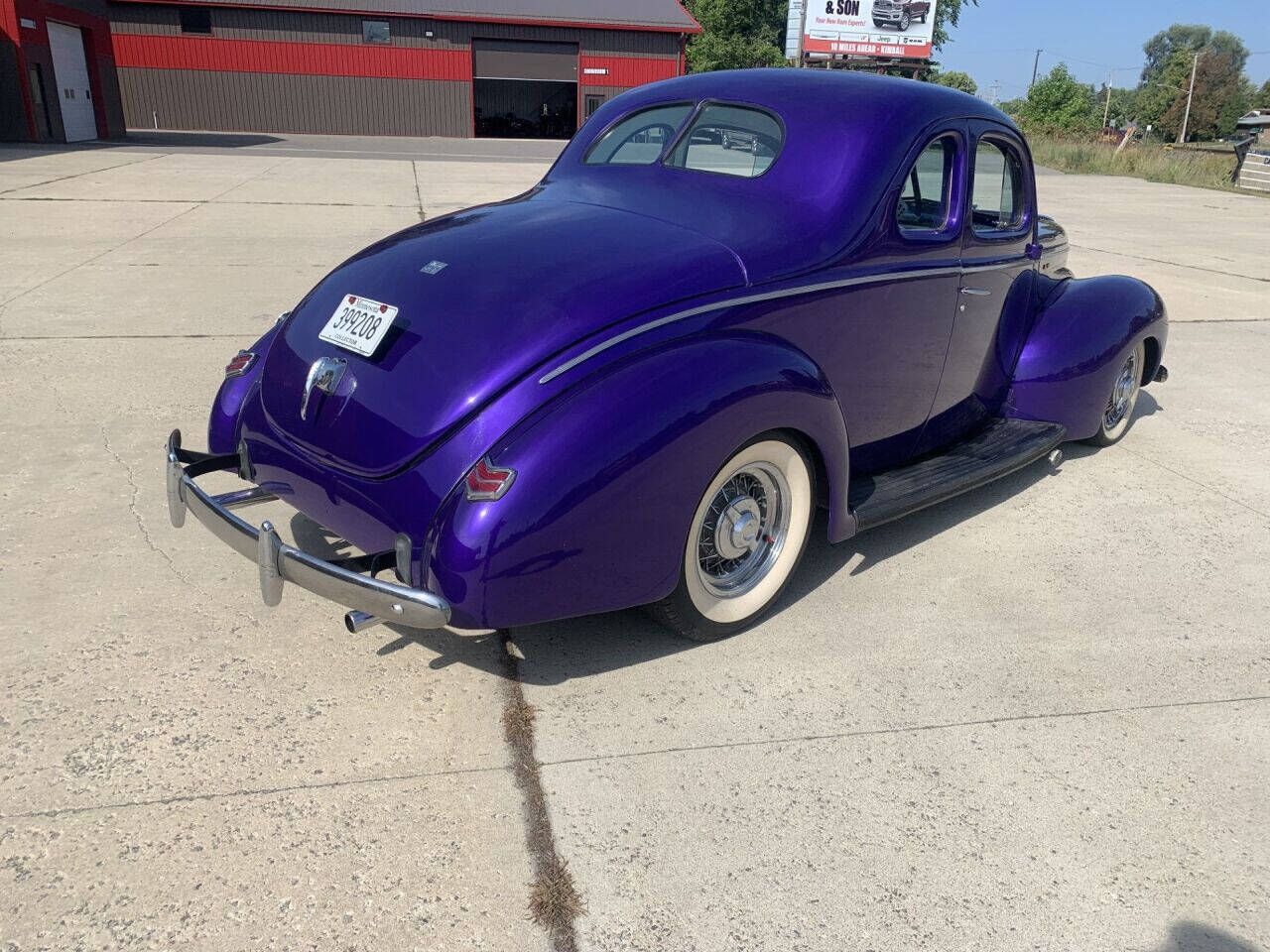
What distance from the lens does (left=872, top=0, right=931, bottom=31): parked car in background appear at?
1609 inches

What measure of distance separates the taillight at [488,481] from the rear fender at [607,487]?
0.07ft

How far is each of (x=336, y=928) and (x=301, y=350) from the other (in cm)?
181

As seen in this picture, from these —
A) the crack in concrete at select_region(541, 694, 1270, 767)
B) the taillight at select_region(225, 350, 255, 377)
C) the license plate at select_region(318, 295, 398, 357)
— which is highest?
the license plate at select_region(318, 295, 398, 357)

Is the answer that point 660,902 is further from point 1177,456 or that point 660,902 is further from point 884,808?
point 1177,456

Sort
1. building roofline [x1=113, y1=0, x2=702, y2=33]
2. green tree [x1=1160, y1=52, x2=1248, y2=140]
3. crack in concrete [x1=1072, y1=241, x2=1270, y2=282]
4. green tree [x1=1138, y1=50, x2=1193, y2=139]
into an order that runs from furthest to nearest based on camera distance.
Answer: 1. green tree [x1=1160, y1=52, x2=1248, y2=140]
2. green tree [x1=1138, y1=50, x2=1193, y2=139]
3. building roofline [x1=113, y1=0, x2=702, y2=33]
4. crack in concrete [x1=1072, y1=241, x2=1270, y2=282]

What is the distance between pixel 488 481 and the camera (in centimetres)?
256

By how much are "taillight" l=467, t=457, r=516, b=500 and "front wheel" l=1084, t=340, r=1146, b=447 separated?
3.60 m

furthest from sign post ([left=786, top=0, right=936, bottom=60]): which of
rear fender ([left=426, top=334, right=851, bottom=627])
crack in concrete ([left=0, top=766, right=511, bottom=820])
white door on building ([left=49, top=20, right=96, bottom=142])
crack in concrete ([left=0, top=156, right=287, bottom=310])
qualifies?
crack in concrete ([left=0, top=766, right=511, bottom=820])

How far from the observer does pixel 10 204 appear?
11.8m

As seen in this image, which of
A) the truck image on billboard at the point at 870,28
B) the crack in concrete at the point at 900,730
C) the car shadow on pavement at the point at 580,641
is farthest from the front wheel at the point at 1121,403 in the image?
the truck image on billboard at the point at 870,28

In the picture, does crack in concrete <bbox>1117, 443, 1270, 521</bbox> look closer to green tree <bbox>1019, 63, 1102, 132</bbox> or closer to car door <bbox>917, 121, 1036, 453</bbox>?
car door <bbox>917, 121, 1036, 453</bbox>

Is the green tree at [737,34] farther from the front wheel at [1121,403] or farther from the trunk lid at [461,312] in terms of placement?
→ the trunk lid at [461,312]

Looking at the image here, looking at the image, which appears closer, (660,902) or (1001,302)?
(660,902)

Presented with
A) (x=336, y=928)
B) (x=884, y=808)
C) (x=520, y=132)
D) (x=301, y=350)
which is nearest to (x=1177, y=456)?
(x=884, y=808)
